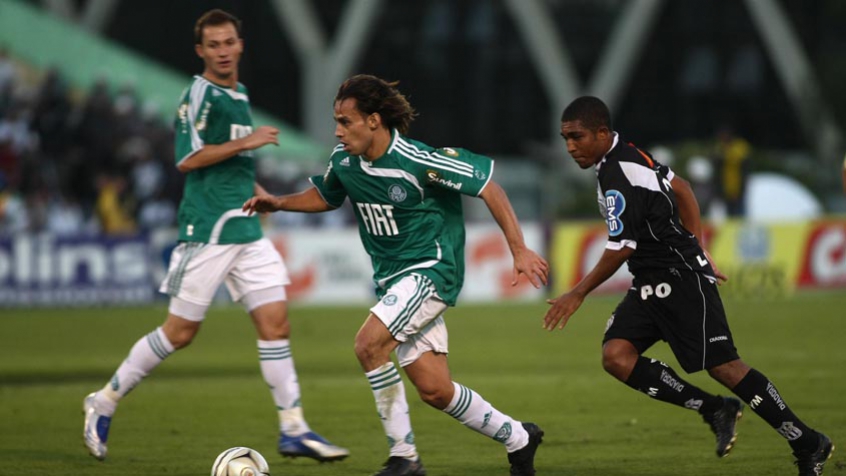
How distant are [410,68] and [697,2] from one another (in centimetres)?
801

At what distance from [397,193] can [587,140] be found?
1.04 m

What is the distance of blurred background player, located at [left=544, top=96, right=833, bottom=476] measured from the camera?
24.8 ft

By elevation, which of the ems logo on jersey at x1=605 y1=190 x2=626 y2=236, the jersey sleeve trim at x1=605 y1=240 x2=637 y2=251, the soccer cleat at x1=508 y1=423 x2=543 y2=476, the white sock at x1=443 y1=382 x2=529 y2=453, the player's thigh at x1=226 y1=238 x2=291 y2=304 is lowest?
the soccer cleat at x1=508 y1=423 x2=543 y2=476

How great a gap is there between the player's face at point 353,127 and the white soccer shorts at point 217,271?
170cm

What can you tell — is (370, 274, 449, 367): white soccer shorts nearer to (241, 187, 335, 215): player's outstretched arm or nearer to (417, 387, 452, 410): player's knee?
(417, 387, 452, 410): player's knee

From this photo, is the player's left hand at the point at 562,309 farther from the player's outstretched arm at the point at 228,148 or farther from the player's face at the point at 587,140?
the player's outstretched arm at the point at 228,148

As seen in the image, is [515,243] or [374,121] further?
[374,121]

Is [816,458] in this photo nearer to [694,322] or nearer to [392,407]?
[694,322]

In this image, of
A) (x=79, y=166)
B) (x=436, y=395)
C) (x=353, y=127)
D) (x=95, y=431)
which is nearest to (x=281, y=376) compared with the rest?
(x=95, y=431)

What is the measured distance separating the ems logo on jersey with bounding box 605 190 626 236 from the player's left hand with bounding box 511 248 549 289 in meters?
0.58

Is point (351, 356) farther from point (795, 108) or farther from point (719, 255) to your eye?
point (795, 108)

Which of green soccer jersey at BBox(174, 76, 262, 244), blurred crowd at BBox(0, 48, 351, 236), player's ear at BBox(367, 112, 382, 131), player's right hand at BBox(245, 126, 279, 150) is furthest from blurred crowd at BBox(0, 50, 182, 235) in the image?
player's ear at BBox(367, 112, 382, 131)

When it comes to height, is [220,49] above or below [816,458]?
above

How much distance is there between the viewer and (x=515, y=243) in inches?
283
